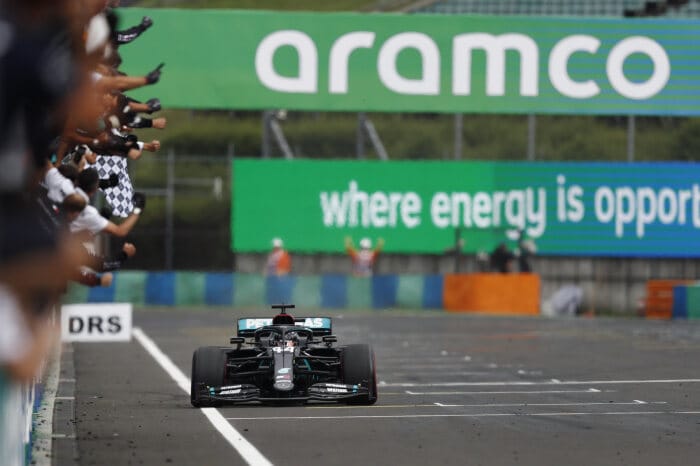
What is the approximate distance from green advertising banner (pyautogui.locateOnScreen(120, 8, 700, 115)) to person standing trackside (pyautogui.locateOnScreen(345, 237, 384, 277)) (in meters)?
3.35

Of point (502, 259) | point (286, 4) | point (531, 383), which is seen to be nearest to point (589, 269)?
Answer: point (502, 259)

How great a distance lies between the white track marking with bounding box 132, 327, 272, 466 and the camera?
518 inches

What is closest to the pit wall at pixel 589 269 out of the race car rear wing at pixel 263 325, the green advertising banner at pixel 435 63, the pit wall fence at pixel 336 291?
the pit wall fence at pixel 336 291

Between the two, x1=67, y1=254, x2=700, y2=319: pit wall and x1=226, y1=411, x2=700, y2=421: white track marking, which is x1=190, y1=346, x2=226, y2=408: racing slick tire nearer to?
x1=226, y1=411, x2=700, y2=421: white track marking

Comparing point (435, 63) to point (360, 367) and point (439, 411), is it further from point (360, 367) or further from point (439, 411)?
point (439, 411)

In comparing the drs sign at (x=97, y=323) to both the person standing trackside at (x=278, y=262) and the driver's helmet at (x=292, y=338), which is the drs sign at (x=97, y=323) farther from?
the person standing trackside at (x=278, y=262)

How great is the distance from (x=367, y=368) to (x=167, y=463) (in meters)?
5.22

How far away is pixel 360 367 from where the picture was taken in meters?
17.8

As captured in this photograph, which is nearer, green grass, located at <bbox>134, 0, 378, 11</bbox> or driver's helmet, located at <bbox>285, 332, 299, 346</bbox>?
driver's helmet, located at <bbox>285, 332, 299, 346</bbox>

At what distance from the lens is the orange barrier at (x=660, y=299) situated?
139 ft

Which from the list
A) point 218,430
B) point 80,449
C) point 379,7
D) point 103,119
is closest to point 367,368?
point 218,430

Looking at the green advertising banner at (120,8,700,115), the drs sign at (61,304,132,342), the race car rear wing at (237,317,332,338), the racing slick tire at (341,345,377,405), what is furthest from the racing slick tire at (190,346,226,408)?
the green advertising banner at (120,8,700,115)

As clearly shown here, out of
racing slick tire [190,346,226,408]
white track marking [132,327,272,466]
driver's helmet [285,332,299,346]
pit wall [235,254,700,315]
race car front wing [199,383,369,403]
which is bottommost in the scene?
white track marking [132,327,272,466]

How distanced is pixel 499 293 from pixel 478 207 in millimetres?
2957
